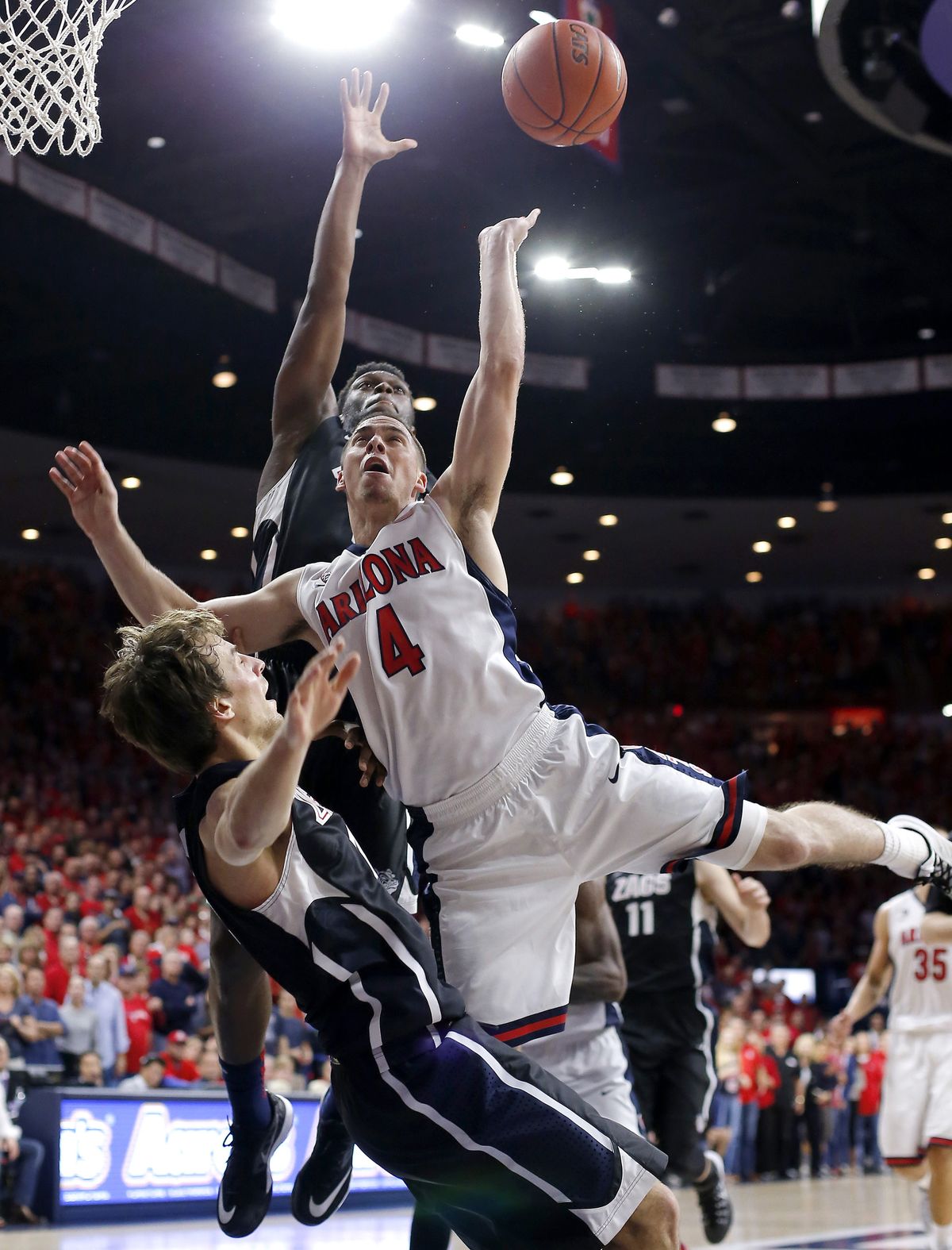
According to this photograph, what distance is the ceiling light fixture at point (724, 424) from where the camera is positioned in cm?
2002

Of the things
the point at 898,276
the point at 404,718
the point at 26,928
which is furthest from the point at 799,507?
the point at 404,718

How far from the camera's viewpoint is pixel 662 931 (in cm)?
757

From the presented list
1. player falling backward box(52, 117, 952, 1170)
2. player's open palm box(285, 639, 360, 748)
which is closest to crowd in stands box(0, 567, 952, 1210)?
player falling backward box(52, 117, 952, 1170)

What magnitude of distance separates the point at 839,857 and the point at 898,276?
57.6 ft

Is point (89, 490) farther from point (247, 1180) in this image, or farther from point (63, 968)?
point (63, 968)

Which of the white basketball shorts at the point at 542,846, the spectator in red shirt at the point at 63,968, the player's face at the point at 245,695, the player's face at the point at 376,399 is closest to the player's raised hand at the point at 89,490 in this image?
the player's face at the point at 376,399

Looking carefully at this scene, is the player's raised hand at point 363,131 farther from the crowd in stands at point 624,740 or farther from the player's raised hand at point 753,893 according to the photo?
the crowd in stands at point 624,740

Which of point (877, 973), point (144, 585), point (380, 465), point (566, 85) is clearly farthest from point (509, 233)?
point (877, 973)

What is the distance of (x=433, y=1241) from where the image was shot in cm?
497

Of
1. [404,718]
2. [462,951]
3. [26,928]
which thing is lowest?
[26,928]

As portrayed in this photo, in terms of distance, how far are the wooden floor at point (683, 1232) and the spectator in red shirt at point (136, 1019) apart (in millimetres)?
1645

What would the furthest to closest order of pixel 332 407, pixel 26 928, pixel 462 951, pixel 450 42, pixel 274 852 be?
pixel 450 42 < pixel 26 928 < pixel 332 407 < pixel 462 951 < pixel 274 852

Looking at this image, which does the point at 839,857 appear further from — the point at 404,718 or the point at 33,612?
the point at 33,612

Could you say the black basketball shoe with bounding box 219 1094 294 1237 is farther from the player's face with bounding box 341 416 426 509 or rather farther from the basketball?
the basketball
